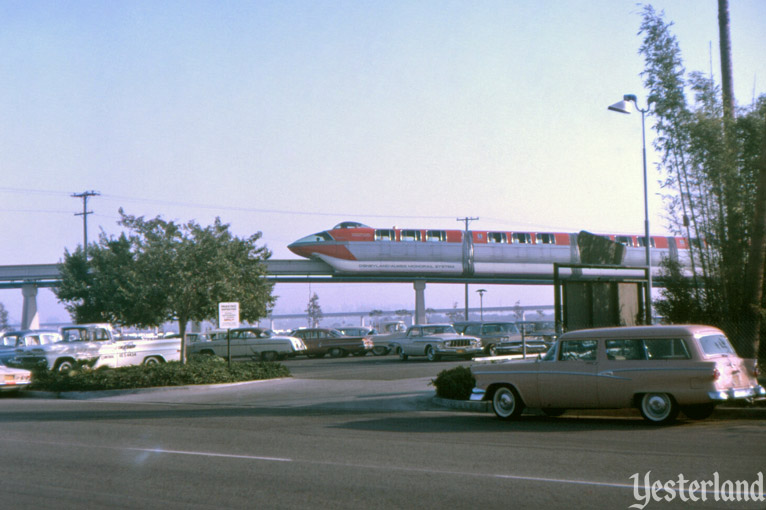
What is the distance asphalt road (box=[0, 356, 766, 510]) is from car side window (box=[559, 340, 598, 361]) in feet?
3.54

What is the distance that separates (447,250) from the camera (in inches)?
2306

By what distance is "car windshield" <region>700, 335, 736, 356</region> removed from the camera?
11.2m

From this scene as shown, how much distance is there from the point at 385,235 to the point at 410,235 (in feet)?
7.43

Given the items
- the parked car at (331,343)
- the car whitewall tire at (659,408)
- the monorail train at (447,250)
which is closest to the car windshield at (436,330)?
the parked car at (331,343)

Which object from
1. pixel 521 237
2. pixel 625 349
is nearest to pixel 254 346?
pixel 625 349

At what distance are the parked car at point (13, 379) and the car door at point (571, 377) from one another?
1563cm

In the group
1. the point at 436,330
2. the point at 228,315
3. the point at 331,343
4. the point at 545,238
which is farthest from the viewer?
the point at 545,238

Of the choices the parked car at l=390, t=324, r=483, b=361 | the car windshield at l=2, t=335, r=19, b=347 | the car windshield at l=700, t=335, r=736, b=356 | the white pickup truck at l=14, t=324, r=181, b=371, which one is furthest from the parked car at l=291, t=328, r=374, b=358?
the car windshield at l=700, t=335, r=736, b=356

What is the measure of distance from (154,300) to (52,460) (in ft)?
55.4

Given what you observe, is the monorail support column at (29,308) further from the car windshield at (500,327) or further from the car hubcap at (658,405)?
the car hubcap at (658,405)

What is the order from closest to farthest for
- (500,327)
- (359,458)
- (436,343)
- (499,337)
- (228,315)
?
(359,458) < (228,315) < (436,343) < (499,337) < (500,327)

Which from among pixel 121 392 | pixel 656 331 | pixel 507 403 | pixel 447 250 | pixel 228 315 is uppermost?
pixel 447 250

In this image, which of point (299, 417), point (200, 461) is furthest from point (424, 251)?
point (200, 461)

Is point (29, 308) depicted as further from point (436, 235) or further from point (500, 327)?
point (500, 327)
